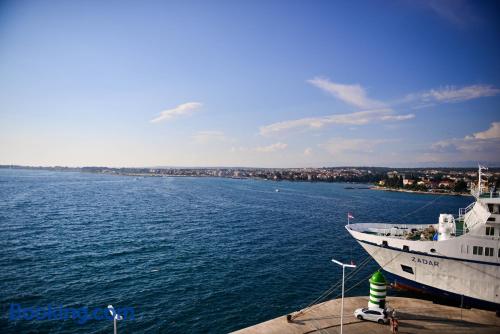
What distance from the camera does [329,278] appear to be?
34594 millimetres

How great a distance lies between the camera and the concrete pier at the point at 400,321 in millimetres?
18859

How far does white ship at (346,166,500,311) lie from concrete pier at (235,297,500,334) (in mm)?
3060

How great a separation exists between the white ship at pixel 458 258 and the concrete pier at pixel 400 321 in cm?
306

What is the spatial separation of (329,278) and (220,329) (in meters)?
Result: 15.7

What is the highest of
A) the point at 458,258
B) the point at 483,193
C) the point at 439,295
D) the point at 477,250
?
the point at 483,193

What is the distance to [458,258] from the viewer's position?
2569cm

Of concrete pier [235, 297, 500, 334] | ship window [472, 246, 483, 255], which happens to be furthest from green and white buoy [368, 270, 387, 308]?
ship window [472, 246, 483, 255]

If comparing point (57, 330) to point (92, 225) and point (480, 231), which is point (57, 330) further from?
point (92, 225)

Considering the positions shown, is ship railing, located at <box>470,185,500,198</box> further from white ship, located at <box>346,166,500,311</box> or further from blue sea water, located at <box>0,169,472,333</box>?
blue sea water, located at <box>0,169,472,333</box>

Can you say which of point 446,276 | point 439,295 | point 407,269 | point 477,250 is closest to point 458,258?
point 477,250

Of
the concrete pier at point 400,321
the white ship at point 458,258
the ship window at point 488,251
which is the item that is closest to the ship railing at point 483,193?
the white ship at point 458,258

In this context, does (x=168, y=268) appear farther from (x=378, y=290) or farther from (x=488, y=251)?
(x=488, y=251)

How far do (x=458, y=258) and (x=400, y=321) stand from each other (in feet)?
30.5

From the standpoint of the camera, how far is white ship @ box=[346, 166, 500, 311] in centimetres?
2483
